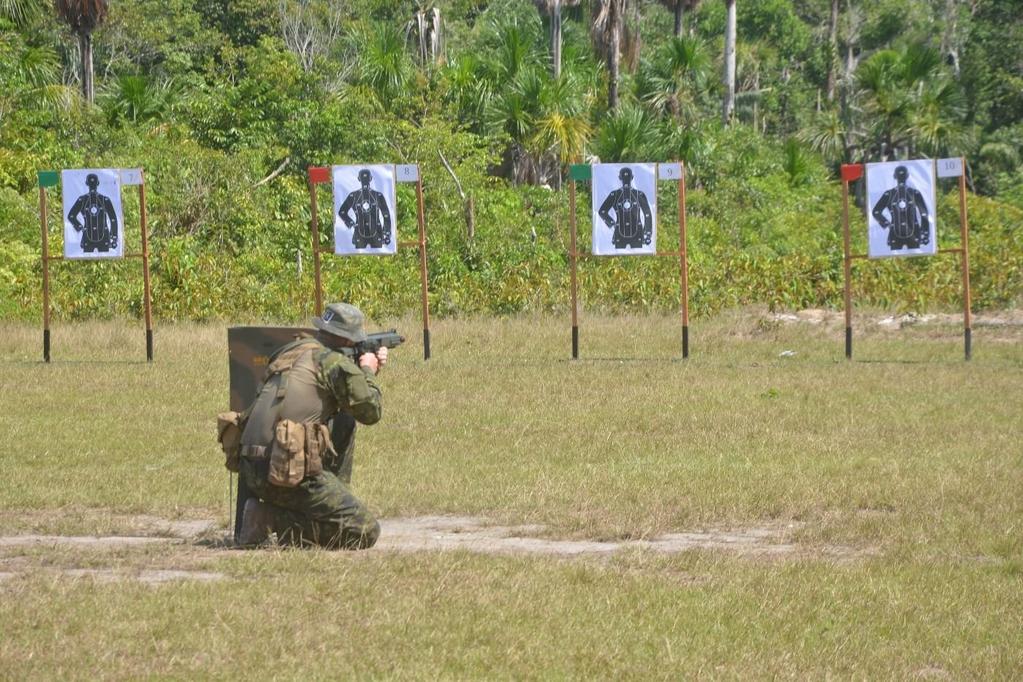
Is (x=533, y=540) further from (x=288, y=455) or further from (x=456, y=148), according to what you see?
(x=456, y=148)

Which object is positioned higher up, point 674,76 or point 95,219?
point 674,76

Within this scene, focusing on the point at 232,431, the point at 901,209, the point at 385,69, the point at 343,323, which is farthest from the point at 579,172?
the point at 385,69

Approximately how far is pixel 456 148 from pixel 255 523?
973 inches

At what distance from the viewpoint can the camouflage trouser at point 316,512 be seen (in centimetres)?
848

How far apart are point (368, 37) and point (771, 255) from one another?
44.5ft

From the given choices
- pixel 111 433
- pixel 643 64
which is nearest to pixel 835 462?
pixel 111 433

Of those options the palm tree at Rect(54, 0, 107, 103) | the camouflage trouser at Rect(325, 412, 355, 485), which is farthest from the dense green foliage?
the camouflage trouser at Rect(325, 412, 355, 485)

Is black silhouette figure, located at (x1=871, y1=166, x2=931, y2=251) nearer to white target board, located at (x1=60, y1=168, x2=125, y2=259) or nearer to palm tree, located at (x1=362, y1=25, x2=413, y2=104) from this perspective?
white target board, located at (x1=60, y1=168, x2=125, y2=259)

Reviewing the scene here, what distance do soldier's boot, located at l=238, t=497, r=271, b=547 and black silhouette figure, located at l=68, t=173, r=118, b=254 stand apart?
1227 centimetres

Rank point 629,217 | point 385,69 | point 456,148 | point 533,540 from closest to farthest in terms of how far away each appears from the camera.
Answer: point 533,540, point 629,217, point 456,148, point 385,69

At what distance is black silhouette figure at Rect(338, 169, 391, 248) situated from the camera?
20.2m

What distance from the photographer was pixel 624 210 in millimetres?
20516

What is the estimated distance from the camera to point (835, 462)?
12.0 meters

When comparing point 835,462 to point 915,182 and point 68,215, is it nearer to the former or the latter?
point 915,182
